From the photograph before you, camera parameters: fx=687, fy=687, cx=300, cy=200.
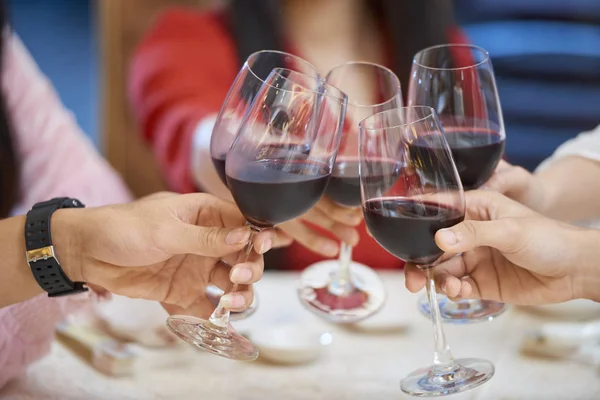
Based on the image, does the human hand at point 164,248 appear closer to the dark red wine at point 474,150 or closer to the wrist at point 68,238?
the wrist at point 68,238

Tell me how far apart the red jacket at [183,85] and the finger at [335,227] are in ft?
2.12

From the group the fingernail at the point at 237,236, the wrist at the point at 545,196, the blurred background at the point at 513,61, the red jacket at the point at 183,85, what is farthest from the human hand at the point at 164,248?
the blurred background at the point at 513,61

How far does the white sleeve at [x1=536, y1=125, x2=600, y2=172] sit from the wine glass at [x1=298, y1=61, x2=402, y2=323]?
15.9 inches

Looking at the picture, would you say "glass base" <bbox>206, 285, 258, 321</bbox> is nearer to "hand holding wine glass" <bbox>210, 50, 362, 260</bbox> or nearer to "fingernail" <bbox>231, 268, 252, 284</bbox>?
"hand holding wine glass" <bbox>210, 50, 362, 260</bbox>

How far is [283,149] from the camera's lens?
821mm

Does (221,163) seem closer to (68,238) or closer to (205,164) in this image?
(68,238)

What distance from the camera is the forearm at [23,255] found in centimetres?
90

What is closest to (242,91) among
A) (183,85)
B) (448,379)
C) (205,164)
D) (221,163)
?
(221,163)

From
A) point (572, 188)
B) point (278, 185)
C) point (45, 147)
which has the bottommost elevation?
point (572, 188)

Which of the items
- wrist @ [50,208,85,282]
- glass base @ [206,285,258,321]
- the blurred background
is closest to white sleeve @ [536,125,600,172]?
glass base @ [206,285,258,321]

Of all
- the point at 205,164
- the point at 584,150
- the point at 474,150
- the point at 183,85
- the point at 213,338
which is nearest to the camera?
the point at 213,338

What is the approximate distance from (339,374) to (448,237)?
0.30 m

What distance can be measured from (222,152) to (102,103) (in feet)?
6.73

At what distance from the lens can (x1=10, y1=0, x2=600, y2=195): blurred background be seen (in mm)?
2465
